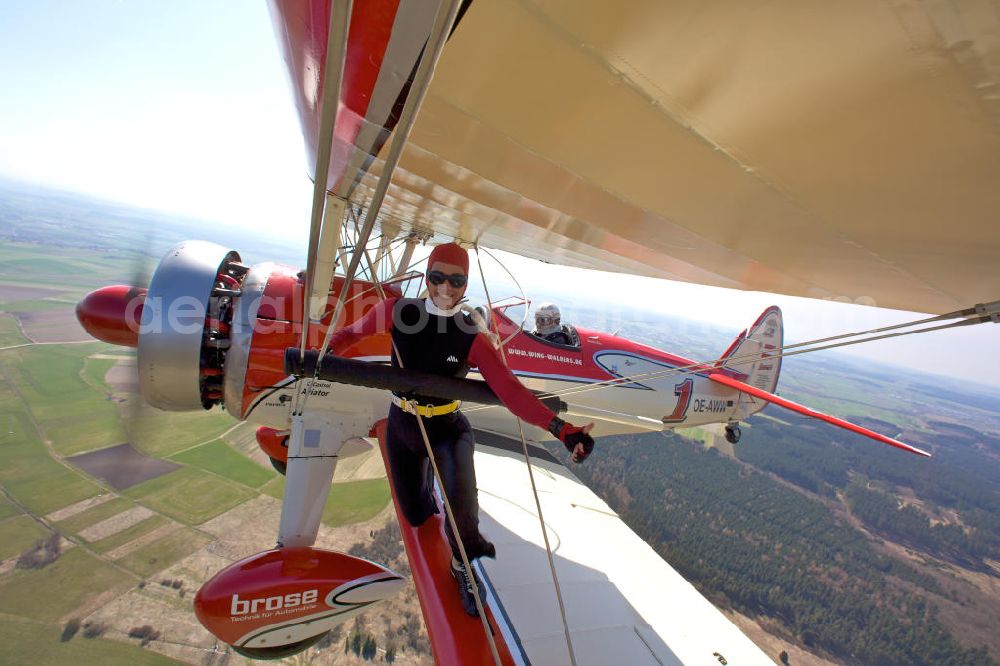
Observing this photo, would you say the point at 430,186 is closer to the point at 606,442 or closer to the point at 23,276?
the point at 606,442

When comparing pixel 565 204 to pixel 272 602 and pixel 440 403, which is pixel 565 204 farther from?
pixel 272 602

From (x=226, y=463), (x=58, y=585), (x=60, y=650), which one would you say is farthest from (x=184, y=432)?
(x=60, y=650)

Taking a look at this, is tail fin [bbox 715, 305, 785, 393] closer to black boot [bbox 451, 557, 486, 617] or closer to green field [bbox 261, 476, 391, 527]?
black boot [bbox 451, 557, 486, 617]

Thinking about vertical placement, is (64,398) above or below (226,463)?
below

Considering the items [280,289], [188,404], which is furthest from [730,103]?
[188,404]

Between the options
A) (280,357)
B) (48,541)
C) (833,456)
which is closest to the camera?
(280,357)
